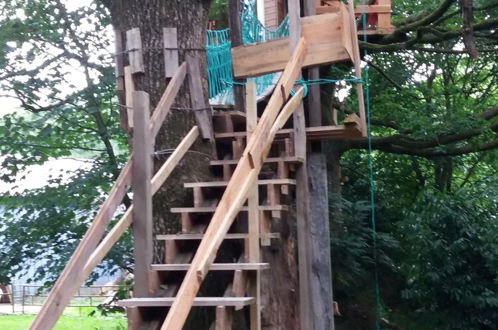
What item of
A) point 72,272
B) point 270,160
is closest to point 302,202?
point 270,160

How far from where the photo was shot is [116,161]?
31.2 ft

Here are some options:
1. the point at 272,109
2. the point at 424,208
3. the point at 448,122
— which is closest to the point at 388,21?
the point at 448,122

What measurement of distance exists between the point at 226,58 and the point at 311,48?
1194 millimetres

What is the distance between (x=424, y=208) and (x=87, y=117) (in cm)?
481

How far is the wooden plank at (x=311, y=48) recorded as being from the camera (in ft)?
22.3

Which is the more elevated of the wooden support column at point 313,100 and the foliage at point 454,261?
the wooden support column at point 313,100

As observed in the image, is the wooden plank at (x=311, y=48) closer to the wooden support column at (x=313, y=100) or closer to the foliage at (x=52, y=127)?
the wooden support column at (x=313, y=100)

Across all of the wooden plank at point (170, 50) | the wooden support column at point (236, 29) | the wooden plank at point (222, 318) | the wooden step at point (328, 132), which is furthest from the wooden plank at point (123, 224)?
the wooden support column at point (236, 29)

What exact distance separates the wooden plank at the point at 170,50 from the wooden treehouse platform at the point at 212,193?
0.05m

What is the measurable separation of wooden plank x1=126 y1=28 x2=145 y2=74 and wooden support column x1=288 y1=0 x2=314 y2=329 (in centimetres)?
158

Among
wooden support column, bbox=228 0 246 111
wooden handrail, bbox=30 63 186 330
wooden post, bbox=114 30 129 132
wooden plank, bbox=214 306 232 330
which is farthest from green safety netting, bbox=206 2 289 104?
wooden plank, bbox=214 306 232 330

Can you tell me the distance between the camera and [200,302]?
4.64m

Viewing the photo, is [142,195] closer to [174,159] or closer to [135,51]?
[174,159]

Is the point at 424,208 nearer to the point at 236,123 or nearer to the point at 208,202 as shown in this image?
the point at 236,123
